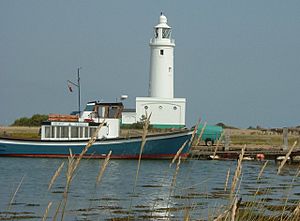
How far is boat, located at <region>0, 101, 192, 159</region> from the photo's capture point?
38.9m

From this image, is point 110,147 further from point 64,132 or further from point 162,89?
point 162,89

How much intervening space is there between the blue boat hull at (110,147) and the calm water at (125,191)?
46.2 inches

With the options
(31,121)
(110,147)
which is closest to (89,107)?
(110,147)

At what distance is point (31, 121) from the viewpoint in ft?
197

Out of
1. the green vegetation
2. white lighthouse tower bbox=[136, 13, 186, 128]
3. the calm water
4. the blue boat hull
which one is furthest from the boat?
the green vegetation

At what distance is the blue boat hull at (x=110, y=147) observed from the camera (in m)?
39.1

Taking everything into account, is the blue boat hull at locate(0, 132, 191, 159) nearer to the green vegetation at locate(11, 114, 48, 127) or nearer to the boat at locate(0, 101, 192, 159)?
the boat at locate(0, 101, 192, 159)

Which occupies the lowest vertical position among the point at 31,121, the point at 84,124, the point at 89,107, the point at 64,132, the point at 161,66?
the point at 31,121

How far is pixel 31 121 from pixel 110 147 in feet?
72.8

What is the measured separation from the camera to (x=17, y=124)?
62.3 meters

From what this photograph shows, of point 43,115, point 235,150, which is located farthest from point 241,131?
point 235,150

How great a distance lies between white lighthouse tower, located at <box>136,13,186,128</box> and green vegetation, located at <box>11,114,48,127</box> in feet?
28.3

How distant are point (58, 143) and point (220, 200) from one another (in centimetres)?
2510

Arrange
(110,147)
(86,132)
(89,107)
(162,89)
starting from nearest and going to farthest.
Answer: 1. (86,132)
2. (110,147)
3. (89,107)
4. (162,89)
